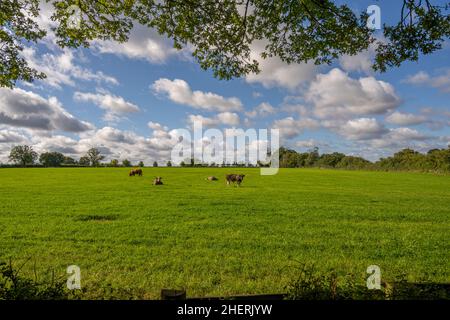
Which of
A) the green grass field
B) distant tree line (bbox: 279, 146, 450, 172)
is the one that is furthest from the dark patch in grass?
distant tree line (bbox: 279, 146, 450, 172)

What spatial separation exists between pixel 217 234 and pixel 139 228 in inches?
139

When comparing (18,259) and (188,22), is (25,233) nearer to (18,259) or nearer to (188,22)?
(18,259)

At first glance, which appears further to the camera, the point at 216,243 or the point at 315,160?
the point at 315,160

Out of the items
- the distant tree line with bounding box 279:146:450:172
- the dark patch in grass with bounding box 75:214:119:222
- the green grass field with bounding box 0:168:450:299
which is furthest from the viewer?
the distant tree line with bounding box 279:146:450:172

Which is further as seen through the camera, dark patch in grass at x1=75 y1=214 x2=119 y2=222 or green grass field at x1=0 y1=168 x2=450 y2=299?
dark patch in grass at x1=75 y1=214 x2=119 y2=222

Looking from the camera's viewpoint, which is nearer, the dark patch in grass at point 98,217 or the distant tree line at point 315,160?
the dark patch in grass at point 98,217

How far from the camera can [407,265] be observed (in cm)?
855

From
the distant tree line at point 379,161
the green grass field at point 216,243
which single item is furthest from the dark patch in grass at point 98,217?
the distant tree line at point 379,161

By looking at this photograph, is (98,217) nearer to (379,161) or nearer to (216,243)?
(216,243)

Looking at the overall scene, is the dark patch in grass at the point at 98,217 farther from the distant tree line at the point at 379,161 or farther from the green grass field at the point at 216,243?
Answer: the distant tree line at the point at 379,161

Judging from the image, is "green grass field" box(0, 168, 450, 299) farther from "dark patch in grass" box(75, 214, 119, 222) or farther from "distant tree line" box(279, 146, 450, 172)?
"distant tree line" box(279, 146, 450, 172)

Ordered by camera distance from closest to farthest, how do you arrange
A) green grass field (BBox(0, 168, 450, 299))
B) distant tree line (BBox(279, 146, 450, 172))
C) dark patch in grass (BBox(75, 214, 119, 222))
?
green grass field (BBox(0, 168, 450, 299))
dark patch in grass (BBox(75, 214, 119, 222))
distant tree line (BBox(279, 146, 450, 172))

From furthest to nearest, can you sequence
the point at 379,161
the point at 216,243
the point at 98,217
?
the point at 379,161 → the point at 98,217 → the point at 216,243

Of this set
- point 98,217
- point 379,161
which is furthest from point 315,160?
point 98,217
